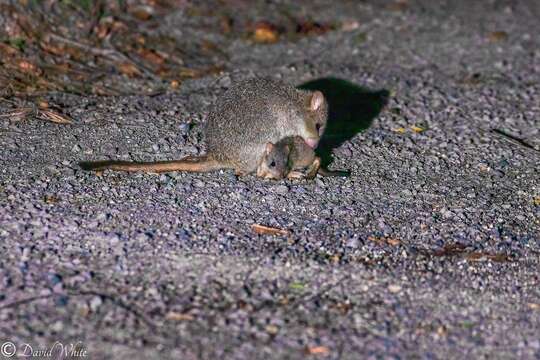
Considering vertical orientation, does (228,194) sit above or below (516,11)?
below

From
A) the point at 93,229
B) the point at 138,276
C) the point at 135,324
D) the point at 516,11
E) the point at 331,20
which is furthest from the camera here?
the point at 516,11

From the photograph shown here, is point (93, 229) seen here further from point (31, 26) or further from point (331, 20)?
point (331, 20)

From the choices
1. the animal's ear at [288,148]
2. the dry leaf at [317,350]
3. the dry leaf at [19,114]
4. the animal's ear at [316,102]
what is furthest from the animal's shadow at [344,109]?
the dry leaf at [317,350]

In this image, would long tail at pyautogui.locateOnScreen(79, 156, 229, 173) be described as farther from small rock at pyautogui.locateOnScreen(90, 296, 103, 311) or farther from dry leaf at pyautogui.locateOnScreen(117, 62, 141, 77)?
dry leaf at pyautogui.locateOnScreen(117, 62, 141, 77)

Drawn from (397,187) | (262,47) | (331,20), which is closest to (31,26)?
(262,47)

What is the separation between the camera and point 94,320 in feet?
15.5

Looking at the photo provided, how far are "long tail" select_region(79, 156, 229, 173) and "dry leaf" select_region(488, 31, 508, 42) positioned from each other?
566cm

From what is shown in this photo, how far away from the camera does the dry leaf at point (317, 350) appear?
15.0 feet

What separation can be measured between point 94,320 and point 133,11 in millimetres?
6948

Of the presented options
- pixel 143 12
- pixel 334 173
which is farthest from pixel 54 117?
pixel 143 12

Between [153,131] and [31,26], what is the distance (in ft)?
9.81

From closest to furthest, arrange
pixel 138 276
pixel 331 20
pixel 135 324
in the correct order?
pixel 135 324
pixel 138 276
pixel 331 20

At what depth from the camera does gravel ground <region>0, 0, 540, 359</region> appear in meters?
4.74

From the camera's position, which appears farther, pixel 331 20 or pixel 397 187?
pixel 331 20
